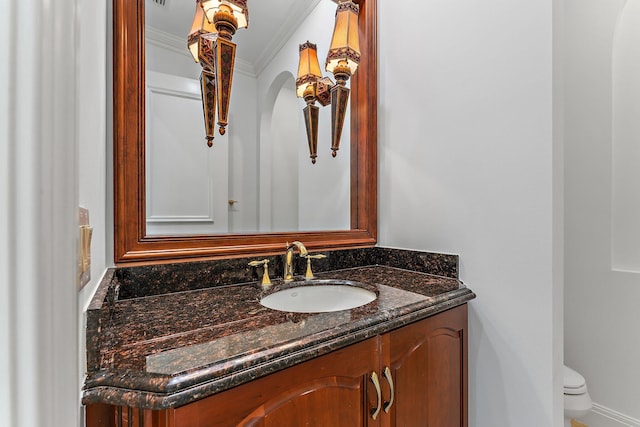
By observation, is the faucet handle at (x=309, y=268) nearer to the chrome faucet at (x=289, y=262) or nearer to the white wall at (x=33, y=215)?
the chrome faucet at (x=289, y=262)

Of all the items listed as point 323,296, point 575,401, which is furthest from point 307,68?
point 575,401

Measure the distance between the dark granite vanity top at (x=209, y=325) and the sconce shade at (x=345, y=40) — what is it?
0.90 m

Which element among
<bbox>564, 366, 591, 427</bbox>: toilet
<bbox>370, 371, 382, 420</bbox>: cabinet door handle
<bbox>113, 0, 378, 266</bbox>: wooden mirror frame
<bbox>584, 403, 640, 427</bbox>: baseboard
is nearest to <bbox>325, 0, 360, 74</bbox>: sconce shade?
<bbox>113, 0, 378, 266</bbox>: wooden mirror frame

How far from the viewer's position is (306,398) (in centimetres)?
59

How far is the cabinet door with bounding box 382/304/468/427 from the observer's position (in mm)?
759

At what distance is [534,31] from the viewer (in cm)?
94

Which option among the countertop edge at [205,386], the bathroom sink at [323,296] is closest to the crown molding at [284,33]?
the bathroom sink at [323,296]

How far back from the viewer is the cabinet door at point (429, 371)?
759 mm

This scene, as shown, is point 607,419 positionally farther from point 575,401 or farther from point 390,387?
point 390,387

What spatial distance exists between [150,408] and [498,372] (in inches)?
41.8

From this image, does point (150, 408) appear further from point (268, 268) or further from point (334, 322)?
point (268, 268)

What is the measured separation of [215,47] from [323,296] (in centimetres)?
95

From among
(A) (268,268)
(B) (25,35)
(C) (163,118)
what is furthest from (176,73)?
(B) (25,35)

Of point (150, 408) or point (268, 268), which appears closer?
point (150, 408)
